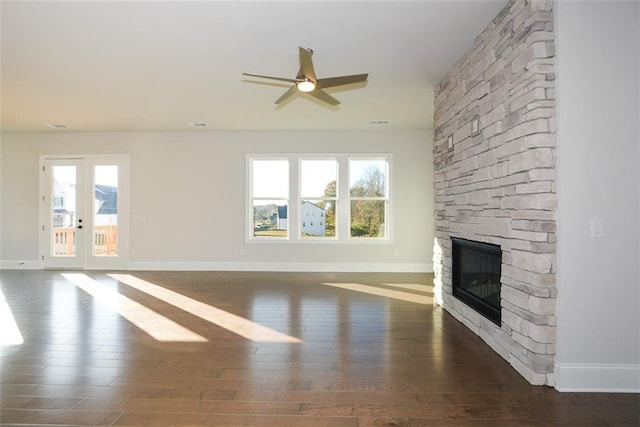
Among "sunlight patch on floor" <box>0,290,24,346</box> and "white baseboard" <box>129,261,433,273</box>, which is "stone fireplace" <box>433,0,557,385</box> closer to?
"white baseboard" <box>129,261,433,273</box>

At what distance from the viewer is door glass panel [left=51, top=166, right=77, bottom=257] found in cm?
720

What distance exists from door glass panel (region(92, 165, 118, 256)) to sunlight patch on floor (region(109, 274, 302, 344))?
193 centimetres

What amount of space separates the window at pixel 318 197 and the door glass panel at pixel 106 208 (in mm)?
2805

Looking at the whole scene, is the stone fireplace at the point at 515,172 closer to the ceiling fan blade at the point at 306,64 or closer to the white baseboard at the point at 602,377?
the white baseboard at the point at 602,377

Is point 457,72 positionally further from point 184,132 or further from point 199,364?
point 184,132

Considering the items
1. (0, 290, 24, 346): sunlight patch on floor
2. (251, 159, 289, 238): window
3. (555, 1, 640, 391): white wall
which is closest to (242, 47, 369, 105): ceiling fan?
(555, 1, 640, 391): white wall

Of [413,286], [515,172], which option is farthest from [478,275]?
[413,286]

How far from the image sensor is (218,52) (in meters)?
3.59

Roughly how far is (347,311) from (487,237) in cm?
185

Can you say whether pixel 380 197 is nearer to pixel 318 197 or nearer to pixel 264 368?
pixel 318 197

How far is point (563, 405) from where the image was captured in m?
2.17

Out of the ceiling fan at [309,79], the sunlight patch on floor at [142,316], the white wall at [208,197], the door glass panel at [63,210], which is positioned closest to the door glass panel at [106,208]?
the white wall at [208,197]

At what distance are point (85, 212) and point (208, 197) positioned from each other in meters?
2.57

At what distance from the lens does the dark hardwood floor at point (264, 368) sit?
2080mm
